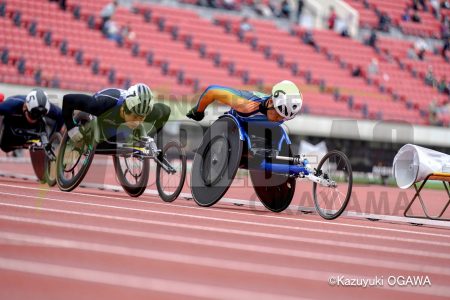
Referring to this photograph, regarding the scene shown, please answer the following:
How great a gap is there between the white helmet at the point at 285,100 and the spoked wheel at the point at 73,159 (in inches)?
96.3

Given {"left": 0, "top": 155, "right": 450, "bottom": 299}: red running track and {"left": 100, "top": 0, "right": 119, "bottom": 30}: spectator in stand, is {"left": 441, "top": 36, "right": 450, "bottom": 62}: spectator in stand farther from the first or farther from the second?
{"left": 0, "top": 155, "right": 450, "bottom": 299}: red running track

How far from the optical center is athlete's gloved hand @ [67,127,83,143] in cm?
1112

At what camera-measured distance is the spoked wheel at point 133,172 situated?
35.9ft

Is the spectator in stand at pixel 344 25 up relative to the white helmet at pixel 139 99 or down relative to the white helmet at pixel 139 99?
up

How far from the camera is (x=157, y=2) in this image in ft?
100

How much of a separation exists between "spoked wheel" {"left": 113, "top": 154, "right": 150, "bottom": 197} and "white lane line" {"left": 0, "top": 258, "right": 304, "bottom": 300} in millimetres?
5883

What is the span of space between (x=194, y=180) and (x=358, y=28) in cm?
2639

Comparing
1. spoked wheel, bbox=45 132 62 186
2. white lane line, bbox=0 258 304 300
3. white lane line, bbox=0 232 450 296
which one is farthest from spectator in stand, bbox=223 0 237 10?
white lane line, bbox=0 258 304 300

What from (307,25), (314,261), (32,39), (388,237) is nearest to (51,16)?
(32,39)

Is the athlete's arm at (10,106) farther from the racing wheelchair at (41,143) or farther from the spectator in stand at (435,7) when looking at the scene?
the spectator in stand at (435,7)

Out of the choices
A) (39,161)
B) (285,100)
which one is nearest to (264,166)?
(285,100)

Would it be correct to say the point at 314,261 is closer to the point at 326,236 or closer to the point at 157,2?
the point at 326,236

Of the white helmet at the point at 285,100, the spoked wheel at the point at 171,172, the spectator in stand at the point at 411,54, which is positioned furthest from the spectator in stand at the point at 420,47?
the white helmet at the point at 285,100

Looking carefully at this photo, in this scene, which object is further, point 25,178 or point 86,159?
point 25,178
